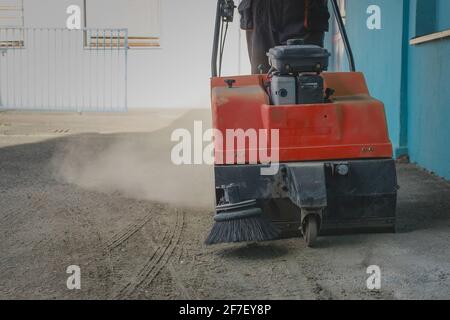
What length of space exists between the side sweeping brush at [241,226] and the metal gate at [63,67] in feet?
42.8

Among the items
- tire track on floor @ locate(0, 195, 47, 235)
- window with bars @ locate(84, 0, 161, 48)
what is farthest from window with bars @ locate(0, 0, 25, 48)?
tire track on floor @ locate(0, 195, 47, 235)

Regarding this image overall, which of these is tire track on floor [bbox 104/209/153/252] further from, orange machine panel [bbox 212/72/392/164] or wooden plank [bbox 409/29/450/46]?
wooden plank [bbox 409/29/450/46]

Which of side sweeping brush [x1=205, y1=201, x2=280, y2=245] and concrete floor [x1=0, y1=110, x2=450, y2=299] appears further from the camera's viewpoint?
side sweeping brush [x1=205, y1=201, x2=280, y2=245]

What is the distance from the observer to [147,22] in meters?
A: 19.1

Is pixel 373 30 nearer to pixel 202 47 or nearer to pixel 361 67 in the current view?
pixel 361 67

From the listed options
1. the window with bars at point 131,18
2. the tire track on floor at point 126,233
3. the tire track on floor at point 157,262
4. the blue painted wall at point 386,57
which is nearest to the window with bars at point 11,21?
the window with bars at point 131,18

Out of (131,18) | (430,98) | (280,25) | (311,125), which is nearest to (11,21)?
(131,18)

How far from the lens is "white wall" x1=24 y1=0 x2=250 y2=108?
18.9m

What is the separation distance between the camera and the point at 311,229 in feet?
17.3

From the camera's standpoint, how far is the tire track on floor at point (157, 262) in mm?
4402

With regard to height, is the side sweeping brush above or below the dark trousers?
below

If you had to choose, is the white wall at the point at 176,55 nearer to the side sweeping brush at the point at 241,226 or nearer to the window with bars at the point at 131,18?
the window with bars at the point at 131,18

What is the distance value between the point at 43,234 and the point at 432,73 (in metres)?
4.56
